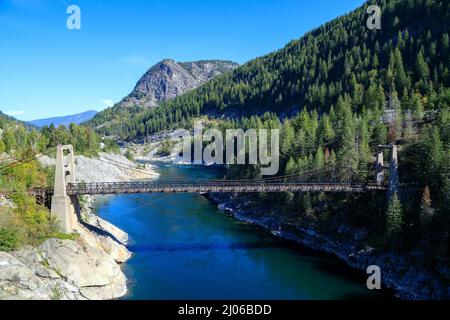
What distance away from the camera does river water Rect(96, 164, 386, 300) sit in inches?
1265

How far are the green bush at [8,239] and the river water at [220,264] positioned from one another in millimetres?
9213

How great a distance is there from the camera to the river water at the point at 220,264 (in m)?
32.1

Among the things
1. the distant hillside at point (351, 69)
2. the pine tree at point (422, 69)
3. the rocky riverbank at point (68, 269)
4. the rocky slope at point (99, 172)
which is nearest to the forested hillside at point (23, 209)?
the rocky riverbank at point (68, 269)

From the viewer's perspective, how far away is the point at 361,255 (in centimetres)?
3738

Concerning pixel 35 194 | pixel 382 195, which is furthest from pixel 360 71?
pixel 35 194

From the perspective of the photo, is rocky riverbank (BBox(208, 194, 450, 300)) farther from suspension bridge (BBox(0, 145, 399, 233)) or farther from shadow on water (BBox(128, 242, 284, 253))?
suspension bridge (BBox(0, 145, 399, 233))

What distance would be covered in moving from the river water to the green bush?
921 cm

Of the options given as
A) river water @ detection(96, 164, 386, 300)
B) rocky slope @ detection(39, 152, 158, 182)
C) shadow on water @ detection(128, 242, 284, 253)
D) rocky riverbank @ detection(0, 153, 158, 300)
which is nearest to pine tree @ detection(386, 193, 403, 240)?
river water @ detection(96, 164, 386, 300)

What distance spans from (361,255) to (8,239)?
96.7 feet

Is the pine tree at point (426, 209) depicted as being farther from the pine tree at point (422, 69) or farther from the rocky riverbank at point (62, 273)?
the pine tree at point (422, 69)

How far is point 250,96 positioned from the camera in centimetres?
16838

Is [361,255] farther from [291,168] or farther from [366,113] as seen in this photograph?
[366,113]

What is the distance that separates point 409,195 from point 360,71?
7822 cm

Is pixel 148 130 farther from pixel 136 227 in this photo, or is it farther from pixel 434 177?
pixel 434 177
